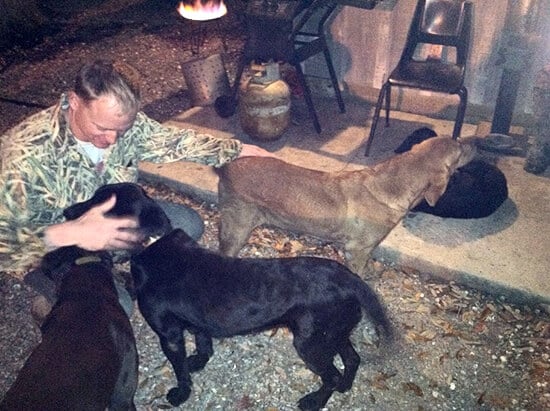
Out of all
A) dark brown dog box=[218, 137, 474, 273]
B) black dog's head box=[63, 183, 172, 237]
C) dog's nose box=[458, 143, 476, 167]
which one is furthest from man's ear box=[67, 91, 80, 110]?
dog's nose box=[458, 143, 476, 167]

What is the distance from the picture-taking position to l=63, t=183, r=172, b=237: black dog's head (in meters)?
3.09

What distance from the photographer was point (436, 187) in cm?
387

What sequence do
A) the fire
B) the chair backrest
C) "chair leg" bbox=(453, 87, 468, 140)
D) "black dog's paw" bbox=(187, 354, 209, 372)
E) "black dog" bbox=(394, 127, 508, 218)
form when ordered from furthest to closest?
the fire
the chair backrest
"chair leg" bbox=(453, 87, 468, 140)
"black dog" bbox=(394, 127, 508, 218)
"black dog's paw" bbox=(187, 354, 209, 372)

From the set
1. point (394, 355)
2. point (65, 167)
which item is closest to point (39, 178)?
point (65, 167)

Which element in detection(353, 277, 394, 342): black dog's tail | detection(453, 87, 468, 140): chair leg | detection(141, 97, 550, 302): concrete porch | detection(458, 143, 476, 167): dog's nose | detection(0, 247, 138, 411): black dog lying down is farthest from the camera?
detection(453, 87, 468, 140): chair leg

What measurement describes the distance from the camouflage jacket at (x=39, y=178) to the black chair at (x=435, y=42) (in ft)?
10.6

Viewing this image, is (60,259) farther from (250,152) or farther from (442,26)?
(442,26)

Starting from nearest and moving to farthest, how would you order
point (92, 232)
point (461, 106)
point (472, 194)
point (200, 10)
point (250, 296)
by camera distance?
point (92, 232)
point (250, 296)
point (472, 194)
point (461, 106)
point (200, 10)

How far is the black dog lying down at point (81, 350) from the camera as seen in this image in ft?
8.11

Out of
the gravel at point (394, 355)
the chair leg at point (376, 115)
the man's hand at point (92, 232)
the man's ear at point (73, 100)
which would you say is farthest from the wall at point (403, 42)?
the man's hand at point (92, 232)

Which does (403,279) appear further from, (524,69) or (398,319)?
(524,69)

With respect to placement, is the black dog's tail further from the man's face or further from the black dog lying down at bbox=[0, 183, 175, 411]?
the man's face

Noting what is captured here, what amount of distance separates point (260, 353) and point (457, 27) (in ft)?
13.9

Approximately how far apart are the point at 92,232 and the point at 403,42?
189 inches
